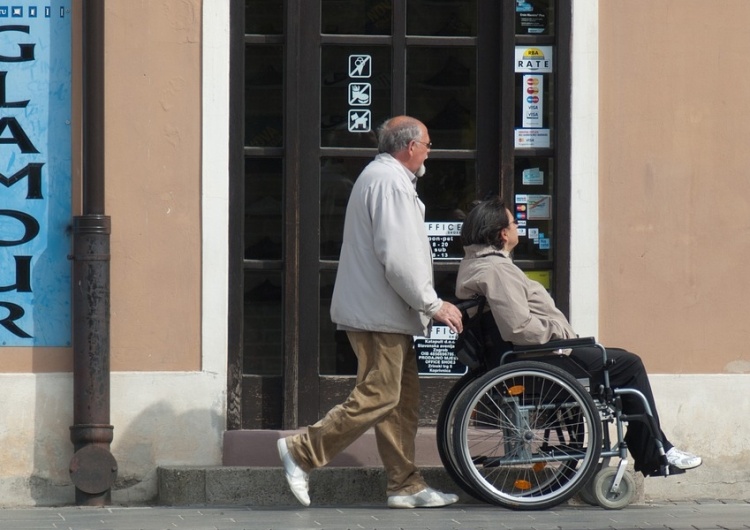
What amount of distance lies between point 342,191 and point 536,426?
185cm

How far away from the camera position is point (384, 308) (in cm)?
694

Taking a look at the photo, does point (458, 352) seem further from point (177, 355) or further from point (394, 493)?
point (177, 355)

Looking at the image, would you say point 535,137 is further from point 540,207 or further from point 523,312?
point 523,312

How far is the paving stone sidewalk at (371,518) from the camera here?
6559 millimetres

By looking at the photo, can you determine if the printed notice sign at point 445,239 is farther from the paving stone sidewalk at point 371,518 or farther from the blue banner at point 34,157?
the blue banner at point 34,157

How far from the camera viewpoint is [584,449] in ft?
23.1

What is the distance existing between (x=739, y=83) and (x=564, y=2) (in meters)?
1.05

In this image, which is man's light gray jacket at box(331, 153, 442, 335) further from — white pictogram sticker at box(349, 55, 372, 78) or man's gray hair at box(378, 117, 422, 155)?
white pictogram sticker at box(349, 55, 372, 78)

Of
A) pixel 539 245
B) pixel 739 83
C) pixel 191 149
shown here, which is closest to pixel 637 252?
pixel 539 245

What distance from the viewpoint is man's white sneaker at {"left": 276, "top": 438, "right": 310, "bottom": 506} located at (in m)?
6.98

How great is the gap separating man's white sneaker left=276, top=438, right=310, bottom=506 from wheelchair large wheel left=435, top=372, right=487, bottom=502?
677mm

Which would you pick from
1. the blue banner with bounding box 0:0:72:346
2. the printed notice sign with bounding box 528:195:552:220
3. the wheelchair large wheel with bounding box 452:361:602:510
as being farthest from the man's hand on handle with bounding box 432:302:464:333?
the blue banner with bounding box 0:0:72:346

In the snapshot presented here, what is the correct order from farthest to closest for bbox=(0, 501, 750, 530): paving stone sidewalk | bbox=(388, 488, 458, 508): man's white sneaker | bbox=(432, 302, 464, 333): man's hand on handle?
1. bbox=(388, 488, 458, 508): man's white sneaker
2. bbox=(432, 302, 464, 333): man's hand on handle
3. bbox=(0, 501, 750, 530): paving stone sidewalk

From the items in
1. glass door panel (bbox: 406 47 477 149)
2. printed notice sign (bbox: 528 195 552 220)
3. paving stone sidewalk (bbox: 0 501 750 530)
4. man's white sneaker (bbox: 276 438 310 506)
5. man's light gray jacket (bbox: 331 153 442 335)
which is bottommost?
paving stone sidewalk (bbox: 0 501 750 530)
